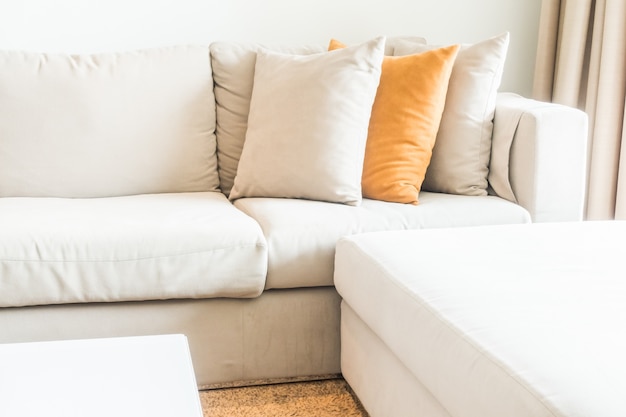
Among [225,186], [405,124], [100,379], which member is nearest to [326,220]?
[405,124]

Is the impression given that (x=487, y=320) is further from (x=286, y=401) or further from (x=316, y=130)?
(x=316, y=130)

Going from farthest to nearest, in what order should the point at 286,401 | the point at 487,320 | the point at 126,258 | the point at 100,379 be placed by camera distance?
the point at 286,401 < the point at 126,258 < the point at 487,320 < the point at 100,379

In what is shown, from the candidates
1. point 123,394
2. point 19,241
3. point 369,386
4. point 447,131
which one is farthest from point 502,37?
point 123,394

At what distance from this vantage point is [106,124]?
2531mm

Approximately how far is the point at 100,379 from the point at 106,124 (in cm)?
136

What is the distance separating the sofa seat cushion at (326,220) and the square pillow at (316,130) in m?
0.05

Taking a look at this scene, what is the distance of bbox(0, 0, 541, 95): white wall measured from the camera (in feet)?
9.39

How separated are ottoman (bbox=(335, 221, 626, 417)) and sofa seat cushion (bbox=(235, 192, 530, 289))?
0.30 ft

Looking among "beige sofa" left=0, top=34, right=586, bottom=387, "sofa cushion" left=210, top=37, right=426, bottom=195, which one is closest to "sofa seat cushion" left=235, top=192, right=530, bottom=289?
"beige sofa" left=0, top=34, right=586, bottom=387

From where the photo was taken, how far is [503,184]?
2459 mm

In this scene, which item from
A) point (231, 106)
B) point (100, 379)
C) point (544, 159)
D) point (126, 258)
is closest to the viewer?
point (100, 379)

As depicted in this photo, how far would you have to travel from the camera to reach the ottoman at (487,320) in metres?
1.22

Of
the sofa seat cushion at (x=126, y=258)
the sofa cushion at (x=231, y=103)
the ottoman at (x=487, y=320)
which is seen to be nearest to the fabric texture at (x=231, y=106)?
the sofa cushion at (x=231, y=103)

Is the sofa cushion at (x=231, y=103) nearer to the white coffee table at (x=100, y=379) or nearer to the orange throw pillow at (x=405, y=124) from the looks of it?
the orange throw pillow at (x=405, y=124)
